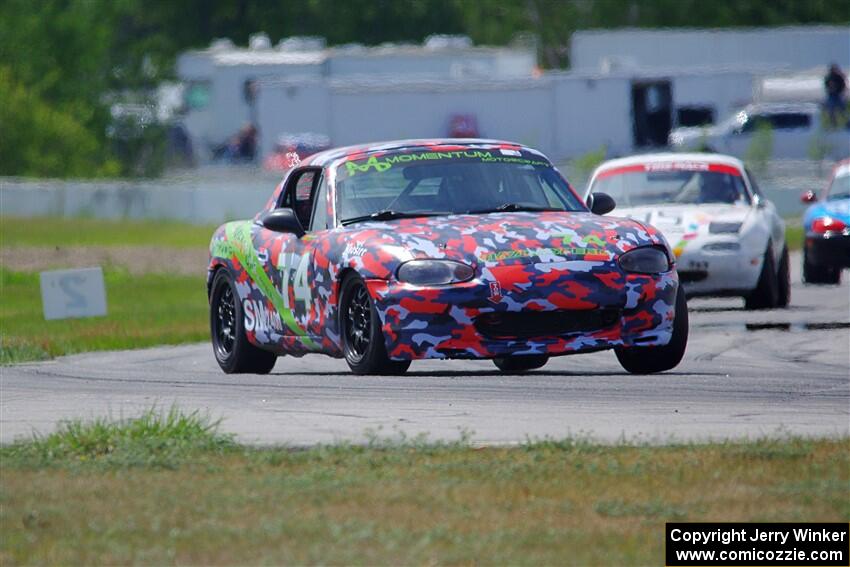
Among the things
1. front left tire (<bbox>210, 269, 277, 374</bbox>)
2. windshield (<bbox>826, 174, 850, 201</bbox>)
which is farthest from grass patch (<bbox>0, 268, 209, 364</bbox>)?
windshield (<bbox>826, 174, 850, 201</bbox>)

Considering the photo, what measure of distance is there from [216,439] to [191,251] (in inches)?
880

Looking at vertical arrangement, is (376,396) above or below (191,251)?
above

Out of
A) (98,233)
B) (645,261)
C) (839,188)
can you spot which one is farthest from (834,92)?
(645,261)

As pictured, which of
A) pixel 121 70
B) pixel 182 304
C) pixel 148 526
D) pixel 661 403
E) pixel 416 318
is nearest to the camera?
pixel 148 526

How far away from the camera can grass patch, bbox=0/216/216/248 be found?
3234cm

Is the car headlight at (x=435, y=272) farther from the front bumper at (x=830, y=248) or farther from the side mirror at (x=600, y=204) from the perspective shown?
the front bumper at (x=830, y=248)

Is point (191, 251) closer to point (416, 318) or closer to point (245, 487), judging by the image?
point (416, 318)

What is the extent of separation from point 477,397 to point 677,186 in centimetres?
873

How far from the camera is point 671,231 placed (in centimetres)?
1761

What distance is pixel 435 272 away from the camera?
1085cm

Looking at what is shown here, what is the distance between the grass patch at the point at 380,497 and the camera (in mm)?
6281

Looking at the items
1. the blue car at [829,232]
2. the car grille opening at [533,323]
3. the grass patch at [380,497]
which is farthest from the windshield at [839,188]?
the grass patch at [380,497]

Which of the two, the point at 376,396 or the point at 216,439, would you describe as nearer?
the point at 216,439

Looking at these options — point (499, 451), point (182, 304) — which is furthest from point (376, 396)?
point (182, 304)
